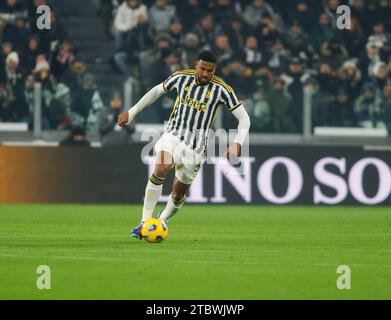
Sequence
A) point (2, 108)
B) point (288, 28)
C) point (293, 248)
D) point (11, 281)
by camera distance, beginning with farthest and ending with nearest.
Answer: point (288, 28)
point (2, 108)
point (293, 248)
point (11, 281)

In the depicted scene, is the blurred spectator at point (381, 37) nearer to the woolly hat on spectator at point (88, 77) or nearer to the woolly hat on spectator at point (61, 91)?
the woolly hat on spectator at point (88, 77)

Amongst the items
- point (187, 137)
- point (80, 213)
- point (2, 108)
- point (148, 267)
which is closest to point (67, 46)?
point (2, 108)

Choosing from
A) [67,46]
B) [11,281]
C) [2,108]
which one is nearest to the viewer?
[11,281]

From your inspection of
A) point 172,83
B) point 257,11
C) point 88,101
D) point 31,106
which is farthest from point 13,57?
point 172,83

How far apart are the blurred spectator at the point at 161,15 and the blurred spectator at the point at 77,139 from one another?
12.0 feet

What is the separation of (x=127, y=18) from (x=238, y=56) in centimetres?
254

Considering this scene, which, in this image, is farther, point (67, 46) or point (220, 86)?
point (67, 46)

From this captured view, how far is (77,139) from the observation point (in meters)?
21.5

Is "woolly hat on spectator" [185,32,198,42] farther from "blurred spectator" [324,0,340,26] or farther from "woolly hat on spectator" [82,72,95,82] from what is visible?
"blurred spectator" [324,0,340,26]

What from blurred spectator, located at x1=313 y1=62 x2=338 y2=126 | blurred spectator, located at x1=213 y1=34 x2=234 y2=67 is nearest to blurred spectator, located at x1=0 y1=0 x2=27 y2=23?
blurred spectator, located at x1=213 y1=34 x2=234 y2=67

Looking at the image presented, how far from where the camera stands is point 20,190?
21281 mm

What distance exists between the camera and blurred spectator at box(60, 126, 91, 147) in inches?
842

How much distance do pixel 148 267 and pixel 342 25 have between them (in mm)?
13828
